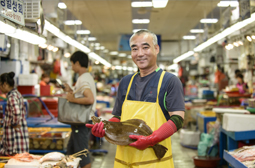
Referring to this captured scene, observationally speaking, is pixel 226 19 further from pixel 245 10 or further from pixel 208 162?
pixel 208 162

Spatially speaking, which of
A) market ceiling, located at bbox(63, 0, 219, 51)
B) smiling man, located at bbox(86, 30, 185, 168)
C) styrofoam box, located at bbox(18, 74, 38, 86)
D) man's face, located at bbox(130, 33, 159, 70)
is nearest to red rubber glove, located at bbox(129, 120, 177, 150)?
smiling man, located at bbox(86, 30, 185, 168)

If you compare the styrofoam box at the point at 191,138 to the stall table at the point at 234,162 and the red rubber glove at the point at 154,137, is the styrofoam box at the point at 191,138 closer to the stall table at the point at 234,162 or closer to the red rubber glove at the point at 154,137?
the stall table at the point at 234,162

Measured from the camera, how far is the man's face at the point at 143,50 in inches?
83.1

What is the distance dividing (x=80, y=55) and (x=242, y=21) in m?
3.64

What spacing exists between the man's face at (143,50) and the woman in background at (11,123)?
9.25 feet

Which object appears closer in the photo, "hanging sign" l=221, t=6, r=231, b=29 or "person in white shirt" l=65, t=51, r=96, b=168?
"person in white shirt" l=65, t=51, r=96, b=168

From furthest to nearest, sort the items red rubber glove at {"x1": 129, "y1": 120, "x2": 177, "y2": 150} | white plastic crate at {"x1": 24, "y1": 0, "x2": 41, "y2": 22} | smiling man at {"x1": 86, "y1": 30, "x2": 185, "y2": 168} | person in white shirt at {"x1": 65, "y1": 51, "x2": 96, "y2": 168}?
1. white plastic crate at {"x1": 24, "y1": 0, "x2": 41, "y2": 22}
2. person in white shirt at {"x1": 65, "y1": 51, "x2": 96, "y2": 168}
3. smiling man at {"x1": 86, "y1": 30, "x2": 185, "y2": 168}
4. red rubber glove at {"x1": 129, "y1": 120, "x2": 177, "y2": 150}

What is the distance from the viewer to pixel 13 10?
3.66 meters

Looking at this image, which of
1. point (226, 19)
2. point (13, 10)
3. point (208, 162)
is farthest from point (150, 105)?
point (226, 19)

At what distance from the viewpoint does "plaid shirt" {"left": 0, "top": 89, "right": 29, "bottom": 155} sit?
13.8 ft

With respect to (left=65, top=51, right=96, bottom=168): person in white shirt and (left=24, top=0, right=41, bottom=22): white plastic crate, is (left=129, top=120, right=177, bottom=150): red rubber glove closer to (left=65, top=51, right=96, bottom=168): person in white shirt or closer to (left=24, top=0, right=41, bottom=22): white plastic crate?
(left=65, top=51, right=96, bottom=168): person in white shirt

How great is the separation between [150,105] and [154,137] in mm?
273

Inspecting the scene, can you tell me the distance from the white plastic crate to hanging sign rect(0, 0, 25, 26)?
0.44 ft

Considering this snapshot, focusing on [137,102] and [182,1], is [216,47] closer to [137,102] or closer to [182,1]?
[182,1]
